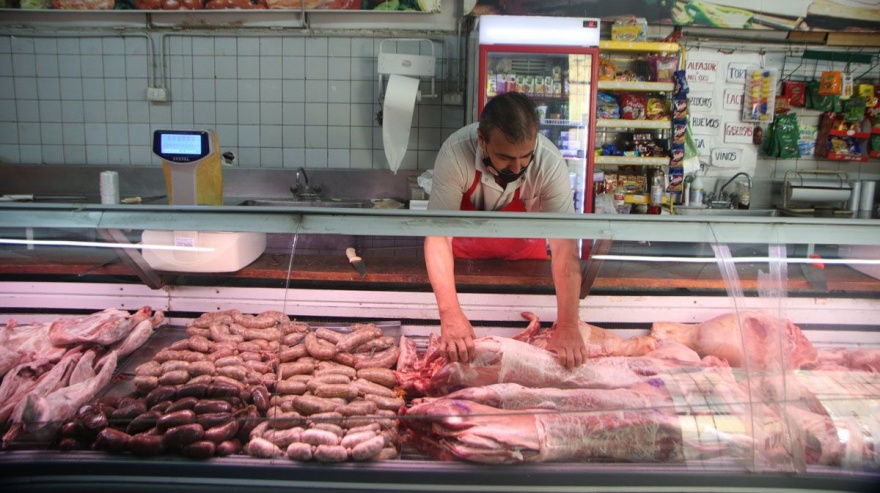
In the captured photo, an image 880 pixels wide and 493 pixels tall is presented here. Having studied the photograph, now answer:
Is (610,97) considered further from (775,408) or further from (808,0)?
(775,408)

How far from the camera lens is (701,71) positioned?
19.7ft

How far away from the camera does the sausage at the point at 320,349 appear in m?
2.44

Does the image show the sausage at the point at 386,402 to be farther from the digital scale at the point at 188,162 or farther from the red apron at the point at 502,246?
the digital scale at the point at 188,162

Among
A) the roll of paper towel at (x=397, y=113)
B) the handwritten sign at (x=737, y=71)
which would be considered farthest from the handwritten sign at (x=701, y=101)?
the roll of paper towel at (x=397, y=113)

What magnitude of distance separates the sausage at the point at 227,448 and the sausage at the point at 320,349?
479 millimetres

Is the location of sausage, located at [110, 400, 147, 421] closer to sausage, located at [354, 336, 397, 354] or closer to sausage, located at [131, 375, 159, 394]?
sausage, located at [131, 375, 159, 394]

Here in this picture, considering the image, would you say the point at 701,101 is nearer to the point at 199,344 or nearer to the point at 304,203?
the point at 304,203

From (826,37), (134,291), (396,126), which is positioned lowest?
(134,291)

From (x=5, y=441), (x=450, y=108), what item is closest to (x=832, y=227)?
(x=5, y=441)

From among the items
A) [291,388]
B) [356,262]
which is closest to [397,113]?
[356,262]

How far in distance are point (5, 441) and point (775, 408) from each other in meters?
2.44

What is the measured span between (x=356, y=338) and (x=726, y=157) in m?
4.81

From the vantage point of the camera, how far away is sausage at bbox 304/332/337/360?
8.00ft

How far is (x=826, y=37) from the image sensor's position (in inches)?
236
